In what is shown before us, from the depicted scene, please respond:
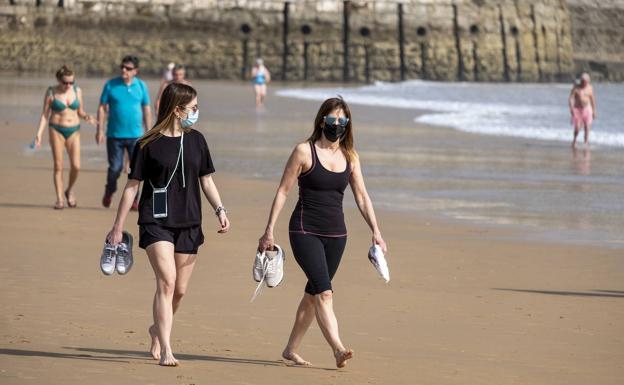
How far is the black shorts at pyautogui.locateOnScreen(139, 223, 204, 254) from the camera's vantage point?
270 inches

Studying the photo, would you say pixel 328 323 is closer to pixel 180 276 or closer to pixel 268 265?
pixel 268 265

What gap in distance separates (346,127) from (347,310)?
5.58 ft

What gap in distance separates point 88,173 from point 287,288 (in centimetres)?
786

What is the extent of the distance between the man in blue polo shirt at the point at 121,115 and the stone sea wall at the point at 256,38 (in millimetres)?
42298

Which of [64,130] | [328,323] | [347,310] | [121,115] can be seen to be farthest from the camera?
[64,130]

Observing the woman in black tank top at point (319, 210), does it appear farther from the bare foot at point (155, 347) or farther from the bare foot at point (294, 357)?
the bare foot at point (155, 347)

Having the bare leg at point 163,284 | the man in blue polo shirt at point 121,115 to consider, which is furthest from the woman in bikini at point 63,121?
the bare leg at point 163,284

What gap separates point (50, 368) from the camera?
6648 millimetres

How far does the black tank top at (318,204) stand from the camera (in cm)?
696

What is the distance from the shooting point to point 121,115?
13.0 metres

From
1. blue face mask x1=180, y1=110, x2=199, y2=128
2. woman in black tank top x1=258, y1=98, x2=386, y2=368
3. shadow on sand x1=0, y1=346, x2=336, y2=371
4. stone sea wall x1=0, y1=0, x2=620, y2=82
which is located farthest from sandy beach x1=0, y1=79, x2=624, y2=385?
stone sea wall x1=0, y1=0, x2=620, y2=82

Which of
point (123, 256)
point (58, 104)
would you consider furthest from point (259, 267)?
point (58, 104)

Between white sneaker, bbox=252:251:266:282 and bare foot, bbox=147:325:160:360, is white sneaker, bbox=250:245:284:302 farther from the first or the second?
bare foot, bbox=147:325:160:360

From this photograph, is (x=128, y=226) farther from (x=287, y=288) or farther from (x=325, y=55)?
(x=325, y=55)
